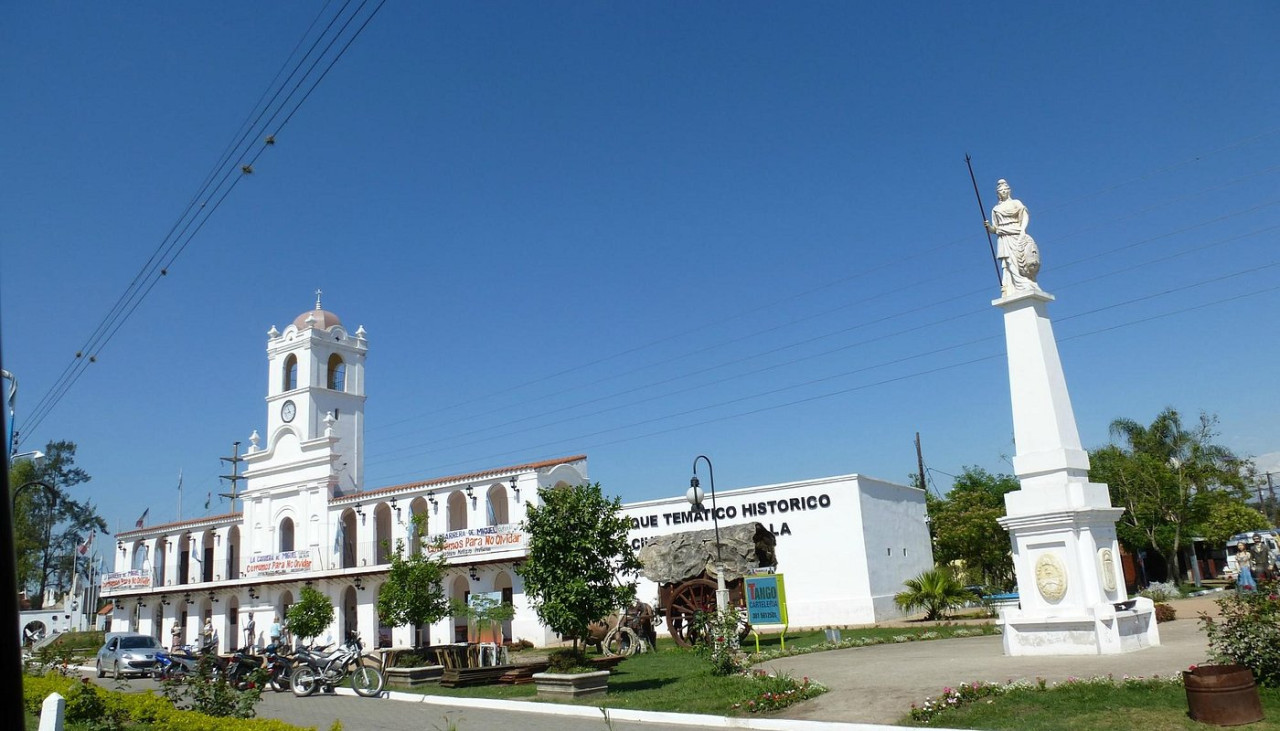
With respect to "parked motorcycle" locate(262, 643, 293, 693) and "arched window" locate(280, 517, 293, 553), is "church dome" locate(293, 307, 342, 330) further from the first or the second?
"parked motorcycle" locate(262, 643, 293, 693)

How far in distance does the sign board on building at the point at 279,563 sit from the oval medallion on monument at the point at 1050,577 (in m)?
31.7

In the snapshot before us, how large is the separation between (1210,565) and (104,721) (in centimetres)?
5637

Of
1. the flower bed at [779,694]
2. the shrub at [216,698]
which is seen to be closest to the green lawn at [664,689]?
the flower bed at [779,694]

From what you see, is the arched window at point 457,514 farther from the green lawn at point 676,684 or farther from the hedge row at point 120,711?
the hedge row at point 120,711

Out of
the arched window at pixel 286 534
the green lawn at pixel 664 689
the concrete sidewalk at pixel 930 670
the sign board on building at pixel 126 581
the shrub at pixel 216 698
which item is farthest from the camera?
the sign board on building at pixel 126 581

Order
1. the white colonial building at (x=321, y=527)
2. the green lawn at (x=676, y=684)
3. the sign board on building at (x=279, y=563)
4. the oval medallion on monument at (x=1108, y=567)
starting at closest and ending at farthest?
the green lawn at (x=676, y=684) < the oval medallion on monument at (x=1108, y=567) < the white colonial building at (x=321, y=527) < the sign board on building at (x=279, y=563)

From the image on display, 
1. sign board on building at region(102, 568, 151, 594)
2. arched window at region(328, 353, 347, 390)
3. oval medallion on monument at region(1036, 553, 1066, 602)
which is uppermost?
arched window at region(328, 353, 347, 390)

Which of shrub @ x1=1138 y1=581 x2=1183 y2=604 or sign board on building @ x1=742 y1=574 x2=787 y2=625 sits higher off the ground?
sign board on building @ x1=742 y1=574 x2=787 y2=625

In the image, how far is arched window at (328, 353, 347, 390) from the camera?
140 feet

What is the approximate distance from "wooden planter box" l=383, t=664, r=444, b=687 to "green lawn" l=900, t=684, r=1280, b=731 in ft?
38.8

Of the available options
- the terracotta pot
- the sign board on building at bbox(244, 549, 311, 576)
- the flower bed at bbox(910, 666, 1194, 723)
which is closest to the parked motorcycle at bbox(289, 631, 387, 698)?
the flower bed at bbox(910, 666, 1194, 723)

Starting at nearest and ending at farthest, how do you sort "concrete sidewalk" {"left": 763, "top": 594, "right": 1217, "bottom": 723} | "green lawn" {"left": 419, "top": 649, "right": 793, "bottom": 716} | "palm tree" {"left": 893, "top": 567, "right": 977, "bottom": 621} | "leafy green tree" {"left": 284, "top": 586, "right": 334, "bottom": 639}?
"concrete sidewalk" {"left": 763, "top": 594, "right": 1217, "bottom": 723} → "green lawn" {"left": 419, "top": 649, "right": 793, "bottom": 716} → "leafy green tree" {"left": 284, "top": 586, "right": 334, "bottom": 639} → "palm tree" {"left": 893, "top": 567, "right": 977, "bottom": 621}

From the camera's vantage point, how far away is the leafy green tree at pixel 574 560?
52.0 feet

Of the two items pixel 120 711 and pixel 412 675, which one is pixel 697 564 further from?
pixel 120 711
